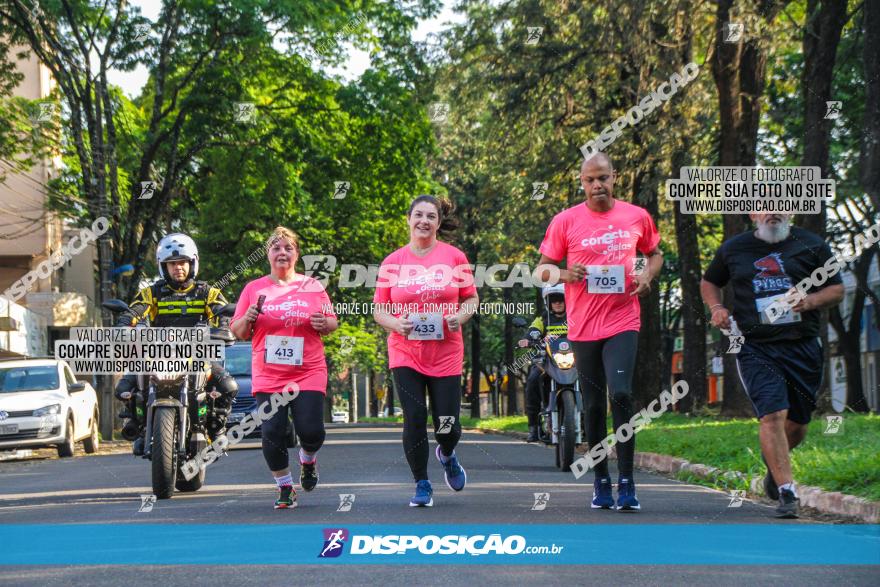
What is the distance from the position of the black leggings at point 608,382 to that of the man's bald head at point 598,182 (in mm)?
879

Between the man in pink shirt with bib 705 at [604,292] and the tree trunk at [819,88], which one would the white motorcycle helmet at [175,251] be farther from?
the tree trunk at [819,88]

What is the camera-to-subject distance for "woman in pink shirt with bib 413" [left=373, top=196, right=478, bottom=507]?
30.2 feet

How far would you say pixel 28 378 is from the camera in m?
22.7

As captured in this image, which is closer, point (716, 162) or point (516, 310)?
point (716, 162)

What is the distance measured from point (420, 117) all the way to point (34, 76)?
70.3 ft

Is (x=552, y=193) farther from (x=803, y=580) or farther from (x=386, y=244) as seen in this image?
(x=803, y=580)

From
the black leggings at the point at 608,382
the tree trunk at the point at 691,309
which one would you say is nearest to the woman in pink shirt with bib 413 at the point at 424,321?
the black leggings at the point at 608,382

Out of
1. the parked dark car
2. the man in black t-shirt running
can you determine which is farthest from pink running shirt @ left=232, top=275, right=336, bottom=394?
the parked dark car

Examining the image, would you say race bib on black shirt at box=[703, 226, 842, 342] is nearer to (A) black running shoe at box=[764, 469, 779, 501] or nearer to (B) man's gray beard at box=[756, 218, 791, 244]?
(B) man's gray beard at box=[756, 218, 791, 244]

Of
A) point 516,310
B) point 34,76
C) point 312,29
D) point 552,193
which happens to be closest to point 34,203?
point 34,76

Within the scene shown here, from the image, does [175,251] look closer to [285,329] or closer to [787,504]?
[285,329]

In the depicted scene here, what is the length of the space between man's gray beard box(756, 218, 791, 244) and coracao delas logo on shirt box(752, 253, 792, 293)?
10cm

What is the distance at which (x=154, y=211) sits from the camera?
3034cm

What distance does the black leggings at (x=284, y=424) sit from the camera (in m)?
9.75
